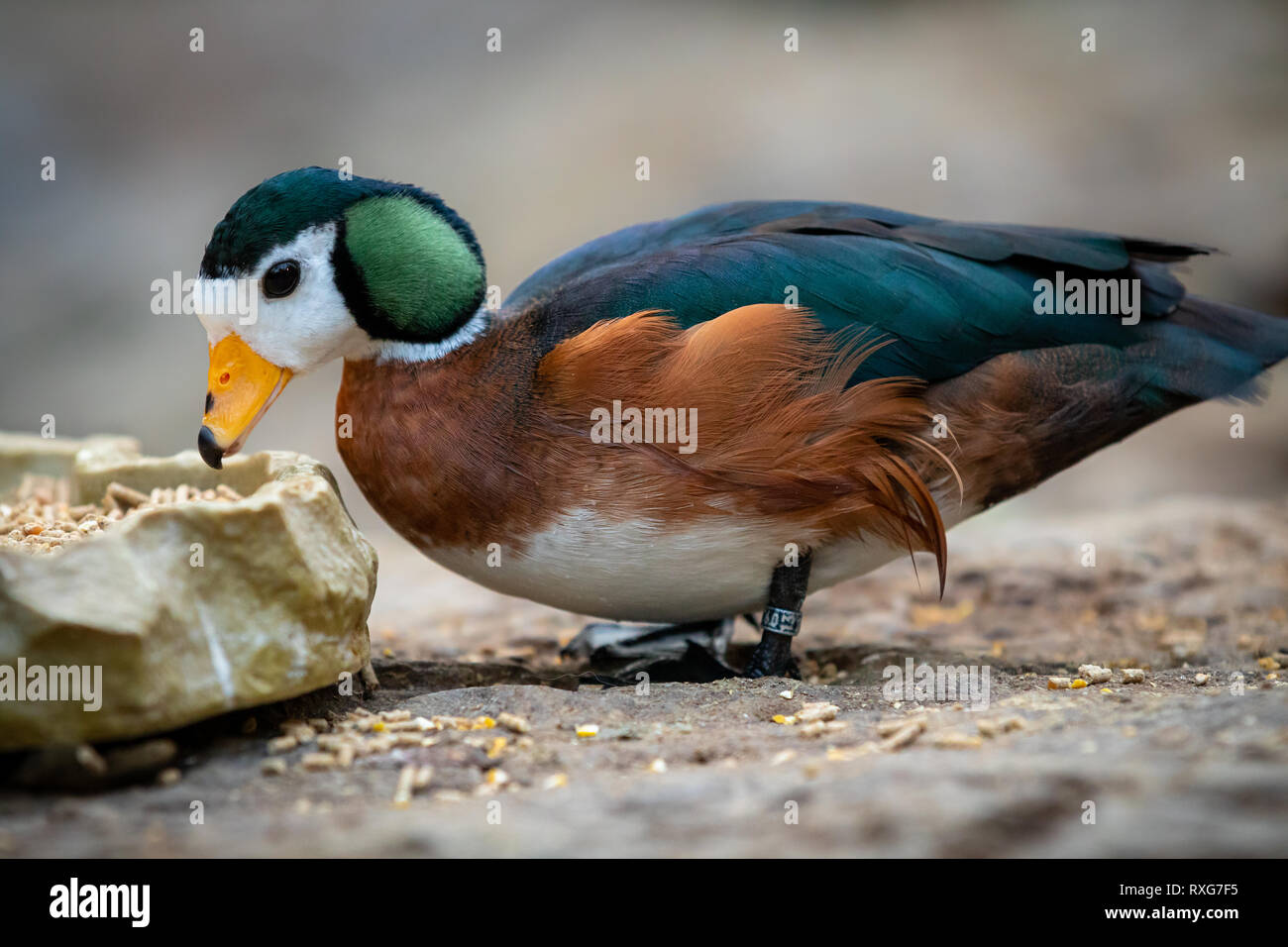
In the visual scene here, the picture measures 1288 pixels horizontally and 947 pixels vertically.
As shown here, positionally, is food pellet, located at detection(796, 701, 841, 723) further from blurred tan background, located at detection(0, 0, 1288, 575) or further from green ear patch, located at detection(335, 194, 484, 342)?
blurred tan background, located at detection(0, 0, 1288, 575)

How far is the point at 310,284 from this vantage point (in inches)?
141

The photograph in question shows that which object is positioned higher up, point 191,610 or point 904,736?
point 191,610

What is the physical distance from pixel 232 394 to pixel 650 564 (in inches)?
56.0

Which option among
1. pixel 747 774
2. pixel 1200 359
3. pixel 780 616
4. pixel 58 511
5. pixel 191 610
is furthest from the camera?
pixel 1200 359

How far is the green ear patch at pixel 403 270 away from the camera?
12.0 ft

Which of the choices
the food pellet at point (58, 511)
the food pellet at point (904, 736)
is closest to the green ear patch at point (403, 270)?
the food pellet at point (58, 511)

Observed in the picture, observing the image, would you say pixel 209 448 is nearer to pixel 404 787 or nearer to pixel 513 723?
pixel 513 723

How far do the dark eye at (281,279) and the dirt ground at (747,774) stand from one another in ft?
4.07

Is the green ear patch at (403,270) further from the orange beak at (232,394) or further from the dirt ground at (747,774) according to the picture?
the dirt ground at (747,774)

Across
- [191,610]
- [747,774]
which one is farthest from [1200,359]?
[191,610]

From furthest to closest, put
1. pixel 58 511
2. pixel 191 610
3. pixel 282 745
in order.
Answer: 1. pixel 58 511
2. pixel 282 745
3. pixel 191 610
